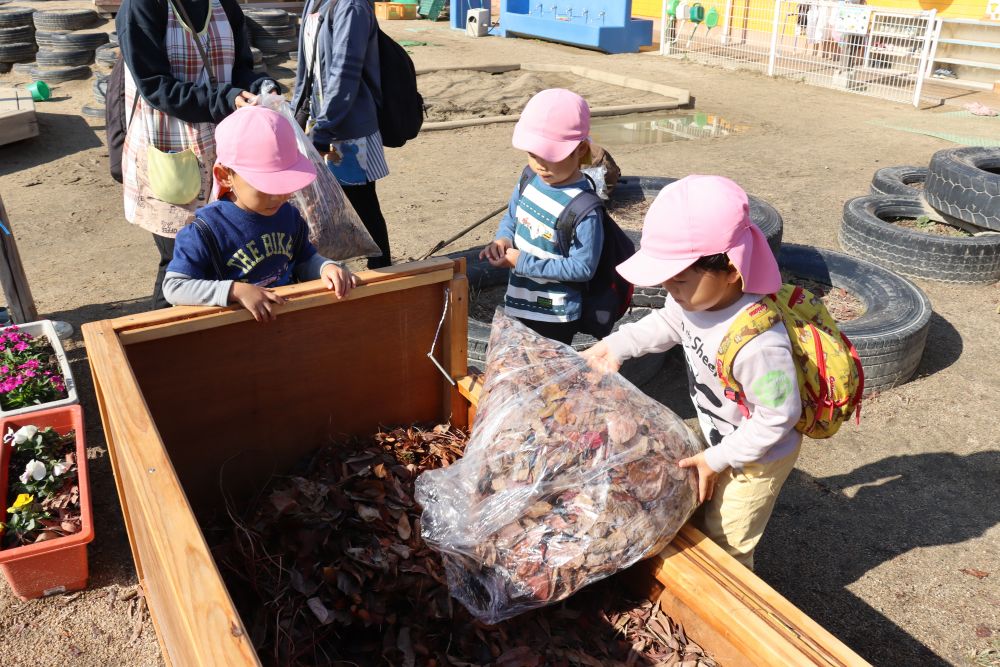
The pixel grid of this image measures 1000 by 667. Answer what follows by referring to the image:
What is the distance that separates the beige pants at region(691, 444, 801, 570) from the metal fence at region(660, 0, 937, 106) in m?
10.5

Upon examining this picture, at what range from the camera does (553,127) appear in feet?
8.32

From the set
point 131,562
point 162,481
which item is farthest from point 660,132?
point 162,481

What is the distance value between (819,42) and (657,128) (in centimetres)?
498

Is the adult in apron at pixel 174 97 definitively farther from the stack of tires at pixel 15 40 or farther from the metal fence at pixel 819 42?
the stack of tires at pixel 15 40

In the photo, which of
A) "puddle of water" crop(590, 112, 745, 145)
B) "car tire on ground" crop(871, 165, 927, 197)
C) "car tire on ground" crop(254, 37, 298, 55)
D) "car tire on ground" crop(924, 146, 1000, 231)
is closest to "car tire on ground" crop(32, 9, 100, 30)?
"car tire on ground" crop(254, 37, 298, 55)

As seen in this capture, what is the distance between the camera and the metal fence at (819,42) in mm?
11344

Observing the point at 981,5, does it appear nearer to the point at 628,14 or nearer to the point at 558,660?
the point at 628,14

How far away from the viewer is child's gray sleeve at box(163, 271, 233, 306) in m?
2.18

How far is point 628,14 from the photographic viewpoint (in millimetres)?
15555

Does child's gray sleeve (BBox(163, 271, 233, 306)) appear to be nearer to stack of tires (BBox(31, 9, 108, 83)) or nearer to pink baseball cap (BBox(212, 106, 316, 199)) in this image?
pink baseball cap (BBox(212, 106, 316, 199))

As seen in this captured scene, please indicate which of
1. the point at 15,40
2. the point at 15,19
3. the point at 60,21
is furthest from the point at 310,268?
the point at 60,21

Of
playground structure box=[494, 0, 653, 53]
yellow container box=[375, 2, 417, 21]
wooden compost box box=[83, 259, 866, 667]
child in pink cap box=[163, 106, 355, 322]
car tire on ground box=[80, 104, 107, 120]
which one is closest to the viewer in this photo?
wooden compost box box=[83, 259, 866, 667]

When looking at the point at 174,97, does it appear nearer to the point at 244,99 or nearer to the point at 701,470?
the point at 244,99

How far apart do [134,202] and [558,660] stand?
2.45 meters
